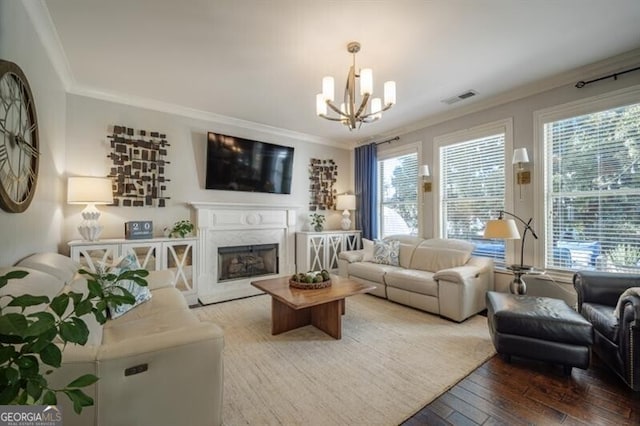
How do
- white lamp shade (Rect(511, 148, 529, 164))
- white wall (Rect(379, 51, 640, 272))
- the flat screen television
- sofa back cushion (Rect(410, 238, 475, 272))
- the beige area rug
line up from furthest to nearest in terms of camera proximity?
the flat screen television
sofa back cushion (Rect(410, 238, 475, 272))
white lamp shade (Rect(511, 148, 529, 164))
white wall (Rect(379, 51, 640, 272))
the beige area rug

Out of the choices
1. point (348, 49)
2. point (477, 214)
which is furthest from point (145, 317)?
point (477, 214)

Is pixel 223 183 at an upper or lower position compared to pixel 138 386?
upper

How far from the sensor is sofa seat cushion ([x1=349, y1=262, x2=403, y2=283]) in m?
3.89

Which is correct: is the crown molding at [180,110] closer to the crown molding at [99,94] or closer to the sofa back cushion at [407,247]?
the crown molding at [99,94]

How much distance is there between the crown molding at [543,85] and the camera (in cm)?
273

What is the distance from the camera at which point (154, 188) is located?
367 centimetres

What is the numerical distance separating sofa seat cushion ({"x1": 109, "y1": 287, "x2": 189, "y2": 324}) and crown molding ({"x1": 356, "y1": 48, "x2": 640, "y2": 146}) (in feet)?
13.8

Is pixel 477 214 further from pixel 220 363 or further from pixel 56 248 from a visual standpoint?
pixel 56 248

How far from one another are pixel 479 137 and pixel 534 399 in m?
3.17

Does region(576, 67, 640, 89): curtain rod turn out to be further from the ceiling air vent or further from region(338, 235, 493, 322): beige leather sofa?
region(338, 235, 493, 322): beige leather sofa


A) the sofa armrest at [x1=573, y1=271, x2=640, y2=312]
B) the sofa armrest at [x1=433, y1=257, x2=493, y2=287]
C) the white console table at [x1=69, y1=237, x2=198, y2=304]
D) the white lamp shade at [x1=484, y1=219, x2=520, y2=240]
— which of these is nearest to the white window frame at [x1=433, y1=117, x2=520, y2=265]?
the sofa armrest at [x1=433, y1=257, x2=493, y2=287]

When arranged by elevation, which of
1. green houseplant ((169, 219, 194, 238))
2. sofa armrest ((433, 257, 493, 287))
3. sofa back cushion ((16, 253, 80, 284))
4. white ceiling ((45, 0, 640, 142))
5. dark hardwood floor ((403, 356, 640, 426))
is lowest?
dark hardwood floor ((403, 356, 640, 426))

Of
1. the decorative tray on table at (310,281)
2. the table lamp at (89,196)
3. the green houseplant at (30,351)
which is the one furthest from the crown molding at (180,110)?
the green houseplant at (30,351)

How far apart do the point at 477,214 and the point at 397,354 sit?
2.49 metres
